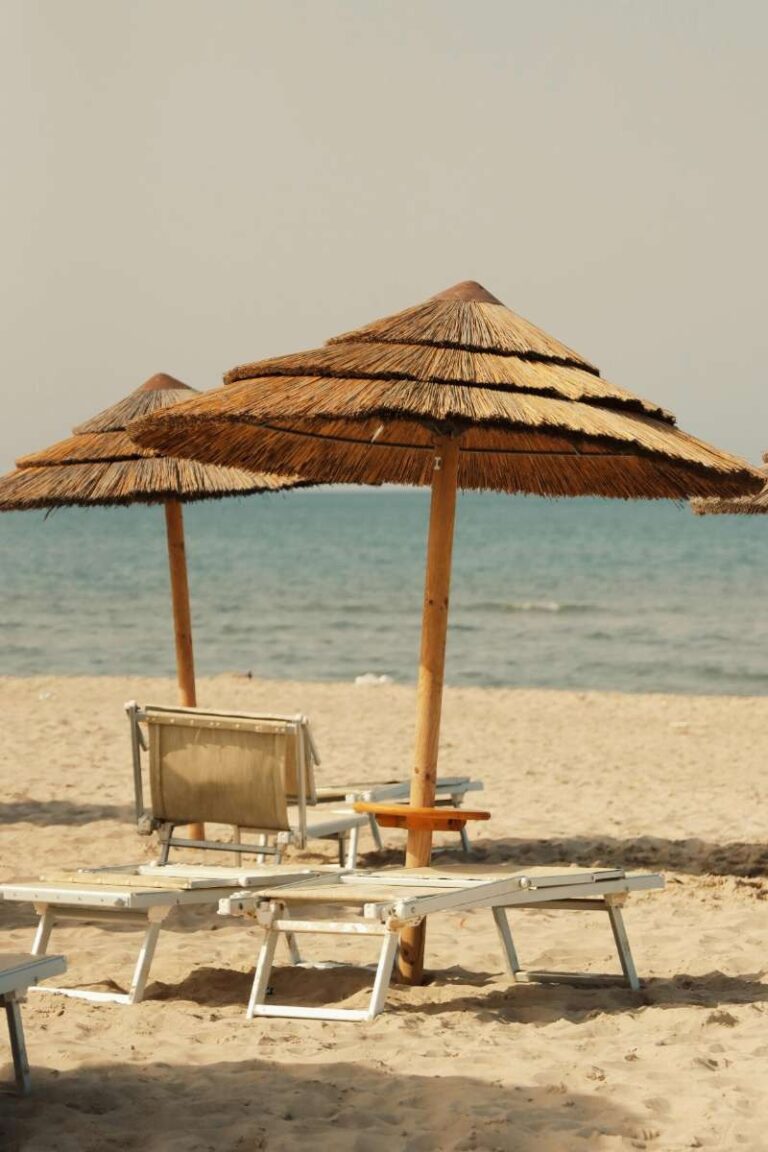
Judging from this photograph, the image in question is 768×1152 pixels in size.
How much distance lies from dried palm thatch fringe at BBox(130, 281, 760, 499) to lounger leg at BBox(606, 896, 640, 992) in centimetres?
148

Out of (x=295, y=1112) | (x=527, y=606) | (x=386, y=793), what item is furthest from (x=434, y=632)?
(x=527, y=606)

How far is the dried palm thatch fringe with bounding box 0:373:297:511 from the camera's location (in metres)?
7.30

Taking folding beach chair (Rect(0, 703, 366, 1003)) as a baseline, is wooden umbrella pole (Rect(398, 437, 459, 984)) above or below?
above

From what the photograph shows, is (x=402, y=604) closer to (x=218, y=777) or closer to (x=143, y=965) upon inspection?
(x=218, y=777)

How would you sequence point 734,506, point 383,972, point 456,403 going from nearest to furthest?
point 383,972 → point 456,403 → point 734,506

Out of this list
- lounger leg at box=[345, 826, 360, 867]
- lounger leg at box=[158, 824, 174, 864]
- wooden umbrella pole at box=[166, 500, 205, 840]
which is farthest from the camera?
wooden umbrella pole at box=[166, 500, 205, 840]

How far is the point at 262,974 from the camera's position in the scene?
4.52 metres

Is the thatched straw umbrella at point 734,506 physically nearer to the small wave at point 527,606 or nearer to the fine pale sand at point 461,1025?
the fine pale sand at point 461,1025

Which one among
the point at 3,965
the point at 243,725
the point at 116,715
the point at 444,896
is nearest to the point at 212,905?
the point at 243,725

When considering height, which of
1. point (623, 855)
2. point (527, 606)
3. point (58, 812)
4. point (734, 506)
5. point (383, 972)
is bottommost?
point (623, 855)

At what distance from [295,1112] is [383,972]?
0.76 metres

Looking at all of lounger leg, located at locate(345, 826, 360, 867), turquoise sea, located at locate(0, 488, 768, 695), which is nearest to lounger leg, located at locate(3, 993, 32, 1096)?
lounger leg, located at locate(345, 826, 360, 867)

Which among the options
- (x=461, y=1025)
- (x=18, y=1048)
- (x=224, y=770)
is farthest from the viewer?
(x=224, y=770)

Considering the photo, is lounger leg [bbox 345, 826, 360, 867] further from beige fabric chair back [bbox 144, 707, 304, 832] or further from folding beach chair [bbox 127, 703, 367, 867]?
beige fabric chair back [bbox 144, 707, 304, 832]
